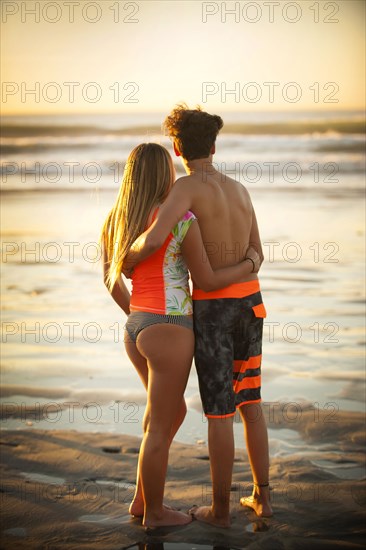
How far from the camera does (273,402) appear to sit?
5137 millimetres

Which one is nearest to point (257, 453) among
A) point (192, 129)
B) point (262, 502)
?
point (262, 502)

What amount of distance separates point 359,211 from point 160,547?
8.98m

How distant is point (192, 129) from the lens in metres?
3.60

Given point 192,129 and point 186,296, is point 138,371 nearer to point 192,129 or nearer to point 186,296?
point 186,296

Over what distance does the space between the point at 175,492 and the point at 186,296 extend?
108 centimetres

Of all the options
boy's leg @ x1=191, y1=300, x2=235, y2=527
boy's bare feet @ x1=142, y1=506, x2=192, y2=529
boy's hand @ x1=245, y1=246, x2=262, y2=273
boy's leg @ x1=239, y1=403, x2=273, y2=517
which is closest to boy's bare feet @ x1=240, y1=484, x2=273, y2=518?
boy's leg @ x1=239, y1=403, x2=273, y2=517

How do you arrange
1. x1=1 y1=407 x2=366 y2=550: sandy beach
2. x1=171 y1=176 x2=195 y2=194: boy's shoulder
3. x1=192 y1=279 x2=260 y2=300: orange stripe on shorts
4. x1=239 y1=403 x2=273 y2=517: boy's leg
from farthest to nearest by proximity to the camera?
x1=239 y1=403 x2=273 y2=517: boy's leg → x1=192 y1=279 x2=260 y2=300: orange stripe on shorts → x1=171 y1=176 x2=195 y2=194: boy's shoulder → x1=1 y1=407 x2=366 y2=550: sandy beach

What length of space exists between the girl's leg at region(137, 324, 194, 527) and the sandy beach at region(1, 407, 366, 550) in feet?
0.37

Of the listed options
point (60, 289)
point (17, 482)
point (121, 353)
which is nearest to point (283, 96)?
point (60, 289)

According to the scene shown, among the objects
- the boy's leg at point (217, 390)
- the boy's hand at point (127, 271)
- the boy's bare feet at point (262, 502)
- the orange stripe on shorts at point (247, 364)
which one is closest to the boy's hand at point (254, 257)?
the boy's leg at point (217, 390)

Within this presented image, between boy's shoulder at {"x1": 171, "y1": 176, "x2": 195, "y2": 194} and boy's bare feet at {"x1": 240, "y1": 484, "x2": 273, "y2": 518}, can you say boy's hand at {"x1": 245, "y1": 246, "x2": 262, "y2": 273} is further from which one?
boy's bare feet at {"x1": 240, "y1": 484, "x2": 273, "y2": 518}

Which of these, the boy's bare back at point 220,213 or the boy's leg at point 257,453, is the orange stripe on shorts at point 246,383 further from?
the boy's bare back at point 220,213

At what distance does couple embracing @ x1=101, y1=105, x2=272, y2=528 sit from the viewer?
3557 millimetres

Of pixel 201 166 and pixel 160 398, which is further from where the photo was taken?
pixel 201 166
